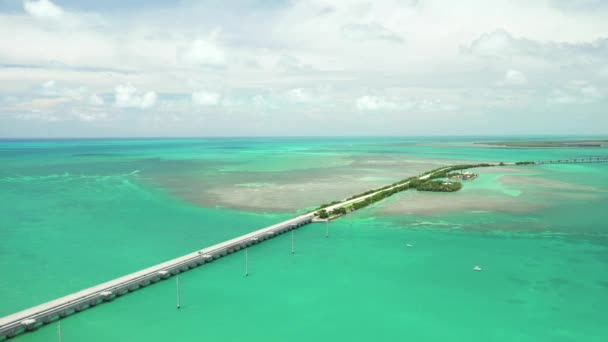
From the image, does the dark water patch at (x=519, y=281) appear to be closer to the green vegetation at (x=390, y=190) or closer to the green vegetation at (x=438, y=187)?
the green vegetation at (x=390, y=190)

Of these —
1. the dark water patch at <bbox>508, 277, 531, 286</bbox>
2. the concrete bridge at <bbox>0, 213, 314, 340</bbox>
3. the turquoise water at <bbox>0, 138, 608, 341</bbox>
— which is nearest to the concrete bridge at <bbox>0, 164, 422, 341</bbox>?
the concrete bridge at <bbox>0, 213, 314, 340</bbox>

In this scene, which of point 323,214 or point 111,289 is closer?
point 111,289

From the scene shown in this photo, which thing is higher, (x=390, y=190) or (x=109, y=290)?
(x=390, y=190)

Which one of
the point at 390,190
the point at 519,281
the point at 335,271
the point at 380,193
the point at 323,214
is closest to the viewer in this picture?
the point at 519,281

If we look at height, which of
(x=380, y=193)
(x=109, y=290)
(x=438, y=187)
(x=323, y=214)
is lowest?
(x=109, y=290)

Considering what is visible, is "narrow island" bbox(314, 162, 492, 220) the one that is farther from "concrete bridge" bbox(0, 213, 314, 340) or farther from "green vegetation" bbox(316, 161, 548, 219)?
"concrete bridge" bbox(0, 213, 314, 340)

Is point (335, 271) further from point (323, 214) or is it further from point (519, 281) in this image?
point (323, 214)

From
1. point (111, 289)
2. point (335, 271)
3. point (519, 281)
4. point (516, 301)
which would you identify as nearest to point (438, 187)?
point (519, 281)

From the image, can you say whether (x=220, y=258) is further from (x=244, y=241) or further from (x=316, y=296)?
(x=316, y=296)
